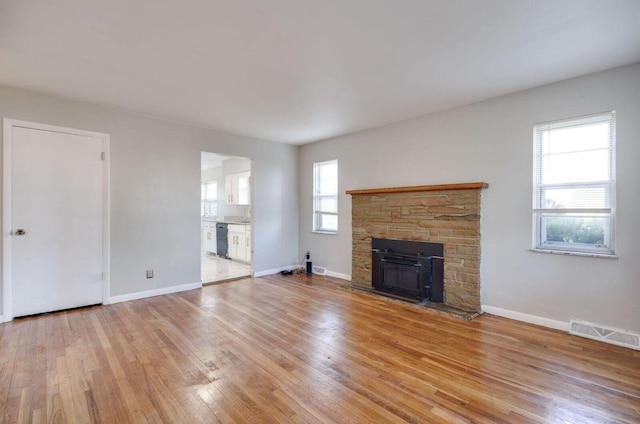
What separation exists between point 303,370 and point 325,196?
3732 millimetres

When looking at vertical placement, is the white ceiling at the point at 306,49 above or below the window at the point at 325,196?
above

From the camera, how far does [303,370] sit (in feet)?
7.65

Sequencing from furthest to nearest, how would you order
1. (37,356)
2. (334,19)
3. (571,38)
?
1. (37,356)
2. (571,38)
3. (334,19)

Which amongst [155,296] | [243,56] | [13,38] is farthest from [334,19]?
[155,296]

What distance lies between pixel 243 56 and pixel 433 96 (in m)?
2.15

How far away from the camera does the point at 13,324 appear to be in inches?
128

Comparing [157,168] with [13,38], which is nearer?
[13,38]

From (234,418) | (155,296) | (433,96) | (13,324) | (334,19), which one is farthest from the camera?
(155,296)

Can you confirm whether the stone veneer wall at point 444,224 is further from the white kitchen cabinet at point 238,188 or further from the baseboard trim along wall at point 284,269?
the white kitchen cabinet at point 238,188

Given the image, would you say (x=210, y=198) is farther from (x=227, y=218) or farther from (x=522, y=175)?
(x=522, y=175)

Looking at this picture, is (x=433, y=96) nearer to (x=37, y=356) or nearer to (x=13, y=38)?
(x=13, y=38)

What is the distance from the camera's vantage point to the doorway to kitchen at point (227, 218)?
6.52 meters

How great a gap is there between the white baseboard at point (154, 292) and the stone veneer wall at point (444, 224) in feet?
8.73

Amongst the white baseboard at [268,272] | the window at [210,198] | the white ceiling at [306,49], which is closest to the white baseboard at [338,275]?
the white baseboard at [268,272]
